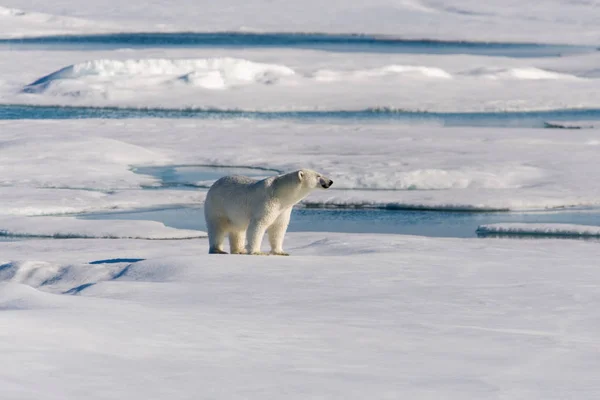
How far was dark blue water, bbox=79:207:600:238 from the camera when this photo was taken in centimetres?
959

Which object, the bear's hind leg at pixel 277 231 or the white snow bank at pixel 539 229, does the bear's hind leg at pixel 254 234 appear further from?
the white snow bank at pixel 539 229

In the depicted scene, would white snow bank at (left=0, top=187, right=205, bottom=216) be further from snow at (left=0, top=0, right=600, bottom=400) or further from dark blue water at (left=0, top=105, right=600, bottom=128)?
dark blue water at (left=0, top=105, right=600, bottom=128)

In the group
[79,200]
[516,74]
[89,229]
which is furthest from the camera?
[516,74]

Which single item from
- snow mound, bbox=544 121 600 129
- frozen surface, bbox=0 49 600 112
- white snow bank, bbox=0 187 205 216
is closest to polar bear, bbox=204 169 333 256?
white snow bank, bbox=0 187 205 216

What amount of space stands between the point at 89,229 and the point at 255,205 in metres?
3.18

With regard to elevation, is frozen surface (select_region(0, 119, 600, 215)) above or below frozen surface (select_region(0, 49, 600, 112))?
below

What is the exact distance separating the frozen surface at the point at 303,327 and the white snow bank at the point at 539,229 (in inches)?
86.4

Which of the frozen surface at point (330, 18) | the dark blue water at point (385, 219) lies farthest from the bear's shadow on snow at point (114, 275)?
the frozen surface at point (330, 18)

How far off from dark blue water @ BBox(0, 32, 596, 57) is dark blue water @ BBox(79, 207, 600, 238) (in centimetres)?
2239

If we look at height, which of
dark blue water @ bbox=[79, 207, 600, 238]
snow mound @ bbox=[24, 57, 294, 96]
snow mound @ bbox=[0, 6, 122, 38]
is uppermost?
snow mound @ bbox=[0, 6, 122, 38]

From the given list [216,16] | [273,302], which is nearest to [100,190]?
[273,302]

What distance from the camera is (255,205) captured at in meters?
6.40

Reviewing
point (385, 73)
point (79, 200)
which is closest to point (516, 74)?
point (385, 73)

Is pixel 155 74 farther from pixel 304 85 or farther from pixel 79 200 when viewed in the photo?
pixel 79 200
